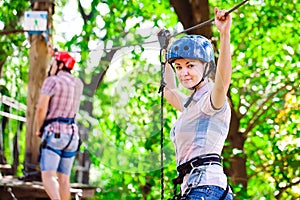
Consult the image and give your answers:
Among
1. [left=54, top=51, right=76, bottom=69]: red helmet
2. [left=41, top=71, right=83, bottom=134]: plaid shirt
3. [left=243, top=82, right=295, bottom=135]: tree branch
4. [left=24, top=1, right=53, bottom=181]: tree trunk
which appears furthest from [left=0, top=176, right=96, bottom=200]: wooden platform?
[left=243, top=82, right=295, bottom=135]: tree branch

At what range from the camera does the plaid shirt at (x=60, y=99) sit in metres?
5.70

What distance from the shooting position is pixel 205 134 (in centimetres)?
300

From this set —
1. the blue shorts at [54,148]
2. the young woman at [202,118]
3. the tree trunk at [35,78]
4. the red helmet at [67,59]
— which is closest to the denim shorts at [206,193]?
→ the young woman at [202,118]

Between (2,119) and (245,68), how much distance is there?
354 centimetres

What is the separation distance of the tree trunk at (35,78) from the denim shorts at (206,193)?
4683 millimetres

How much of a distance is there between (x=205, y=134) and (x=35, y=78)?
4717 millimetres

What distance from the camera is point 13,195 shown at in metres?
6.54

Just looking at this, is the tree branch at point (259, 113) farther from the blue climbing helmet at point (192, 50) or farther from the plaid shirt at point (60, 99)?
the blue climbing helmet at point (192, 50)

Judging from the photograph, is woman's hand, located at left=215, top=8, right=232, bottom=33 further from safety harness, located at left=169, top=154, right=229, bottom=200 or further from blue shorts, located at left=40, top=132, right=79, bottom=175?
blue shorts, located at left=40, top=132, right=79, bottom=175

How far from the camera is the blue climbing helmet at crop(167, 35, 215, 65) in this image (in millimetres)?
3070

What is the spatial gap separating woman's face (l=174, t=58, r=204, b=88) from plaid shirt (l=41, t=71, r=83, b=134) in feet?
8.97

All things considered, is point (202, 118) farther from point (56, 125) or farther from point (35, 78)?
point (35, 78)

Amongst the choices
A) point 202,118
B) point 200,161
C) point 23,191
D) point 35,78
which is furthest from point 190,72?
point 35,78

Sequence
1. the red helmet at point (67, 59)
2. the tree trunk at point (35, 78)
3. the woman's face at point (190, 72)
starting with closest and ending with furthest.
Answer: the woman's face at point (190, 72) → the red helmet at point (67, 59) → the tree trunk at point (35, 78)
